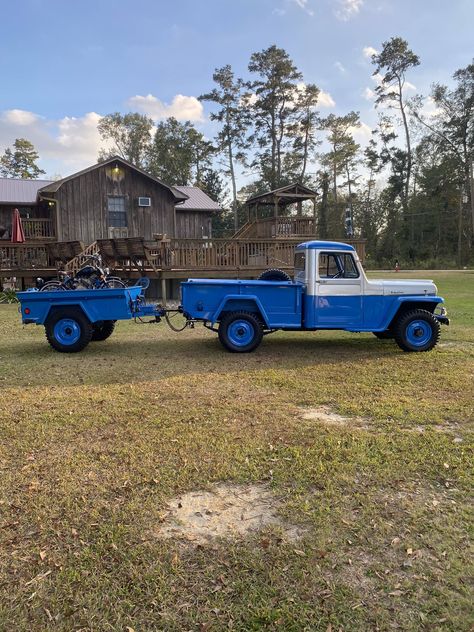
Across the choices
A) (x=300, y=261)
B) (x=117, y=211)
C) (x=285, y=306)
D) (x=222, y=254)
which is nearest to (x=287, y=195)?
(x=117, y=211)

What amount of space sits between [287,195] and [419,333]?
55.2ft

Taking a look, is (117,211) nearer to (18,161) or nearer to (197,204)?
(197,204)

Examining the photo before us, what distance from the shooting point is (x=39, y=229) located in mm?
21109

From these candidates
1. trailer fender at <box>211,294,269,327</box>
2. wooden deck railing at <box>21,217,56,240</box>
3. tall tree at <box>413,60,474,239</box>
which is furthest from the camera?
tall tree at <box>413,60,474,239</box>

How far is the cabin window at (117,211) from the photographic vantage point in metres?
22.0

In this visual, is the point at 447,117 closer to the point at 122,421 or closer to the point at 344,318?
the point at 344,318

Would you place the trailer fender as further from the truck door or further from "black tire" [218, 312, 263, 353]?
the truck door

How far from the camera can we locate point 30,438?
181 inches

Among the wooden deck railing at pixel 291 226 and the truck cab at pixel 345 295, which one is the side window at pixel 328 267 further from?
the wooden deck railing at pixel 291 226

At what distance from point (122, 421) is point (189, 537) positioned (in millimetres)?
2242

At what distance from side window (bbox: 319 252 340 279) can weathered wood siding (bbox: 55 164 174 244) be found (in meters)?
15.5

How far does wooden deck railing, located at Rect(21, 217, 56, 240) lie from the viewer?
2073cm

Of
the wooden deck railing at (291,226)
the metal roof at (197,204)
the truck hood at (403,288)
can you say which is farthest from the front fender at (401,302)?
the metal roof at (197,204)

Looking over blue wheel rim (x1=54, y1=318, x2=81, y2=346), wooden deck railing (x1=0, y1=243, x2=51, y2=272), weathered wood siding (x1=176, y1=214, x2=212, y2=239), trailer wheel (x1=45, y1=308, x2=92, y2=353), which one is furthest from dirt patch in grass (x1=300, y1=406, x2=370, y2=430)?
weathered wood siding (x1=176, y1=214, x2=212, y2=239)
